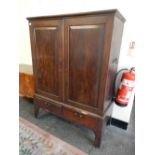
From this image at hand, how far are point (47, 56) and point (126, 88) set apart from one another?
1.12 metres

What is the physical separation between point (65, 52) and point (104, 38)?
1.62ft

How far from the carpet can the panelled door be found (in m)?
0.55

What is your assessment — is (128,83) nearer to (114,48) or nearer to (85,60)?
(114,48)

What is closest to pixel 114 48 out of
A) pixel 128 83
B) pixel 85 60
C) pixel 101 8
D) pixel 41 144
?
pixel 85 60

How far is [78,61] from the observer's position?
1426 mm

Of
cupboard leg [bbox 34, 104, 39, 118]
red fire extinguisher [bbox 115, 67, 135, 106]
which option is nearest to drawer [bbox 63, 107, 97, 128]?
red fire extinguisher [bbox 115, 67, 135, 106]

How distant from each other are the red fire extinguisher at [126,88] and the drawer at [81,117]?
48 cm

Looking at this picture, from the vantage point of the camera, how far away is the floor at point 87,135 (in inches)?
62.2

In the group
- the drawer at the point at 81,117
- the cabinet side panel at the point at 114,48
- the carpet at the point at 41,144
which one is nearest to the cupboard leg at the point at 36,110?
the carpet at the point at 41,144

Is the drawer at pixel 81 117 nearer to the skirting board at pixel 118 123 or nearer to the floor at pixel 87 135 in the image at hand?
the floor at pixel 87 135

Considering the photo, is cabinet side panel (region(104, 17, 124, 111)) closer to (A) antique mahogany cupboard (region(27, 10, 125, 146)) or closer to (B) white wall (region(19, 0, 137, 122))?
(A) antique mahogany cupboard (region(27, 10, 125, 146))

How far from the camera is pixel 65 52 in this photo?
1.48 meters

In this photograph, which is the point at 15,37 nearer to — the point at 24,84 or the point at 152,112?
the point at 152,112

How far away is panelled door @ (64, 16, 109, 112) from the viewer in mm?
1251
